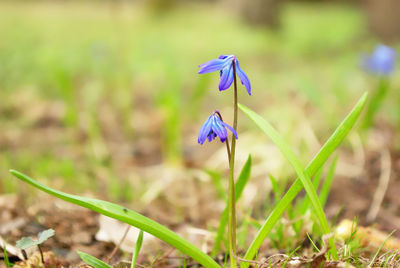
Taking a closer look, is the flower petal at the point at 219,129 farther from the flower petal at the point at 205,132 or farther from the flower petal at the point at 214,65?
the flower petal at the point at 214,65

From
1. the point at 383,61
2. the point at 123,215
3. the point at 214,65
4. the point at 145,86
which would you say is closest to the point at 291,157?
the point at 214,65

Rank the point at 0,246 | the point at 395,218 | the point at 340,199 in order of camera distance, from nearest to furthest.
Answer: the point at 0,246
the point at 395,218
the point at 340,199

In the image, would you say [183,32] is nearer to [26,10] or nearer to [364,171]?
[26,10]

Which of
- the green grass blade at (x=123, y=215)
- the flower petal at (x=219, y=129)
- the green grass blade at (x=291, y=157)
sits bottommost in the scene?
the green grass blade at (x=123, y=215)

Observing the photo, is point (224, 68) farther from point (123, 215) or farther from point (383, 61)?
point (383, 61)

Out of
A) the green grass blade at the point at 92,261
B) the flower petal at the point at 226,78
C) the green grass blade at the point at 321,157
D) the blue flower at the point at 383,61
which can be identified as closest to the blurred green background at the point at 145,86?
the blue flower at the point at 383,61

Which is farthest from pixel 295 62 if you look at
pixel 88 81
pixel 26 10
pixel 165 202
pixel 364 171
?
pixel 26 10
